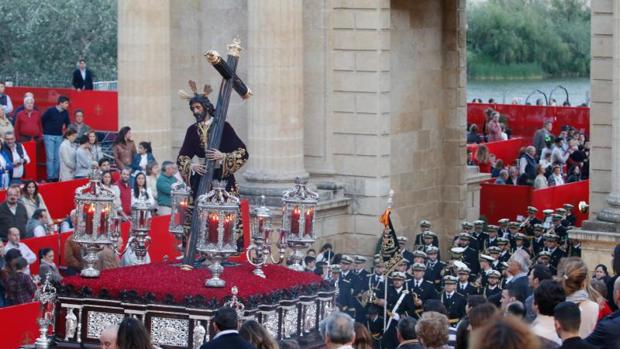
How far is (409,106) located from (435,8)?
1.81 metres

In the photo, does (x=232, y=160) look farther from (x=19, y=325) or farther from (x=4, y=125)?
(x=4, y=125)

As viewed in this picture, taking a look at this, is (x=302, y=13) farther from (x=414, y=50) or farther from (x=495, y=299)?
(x=495, y=299)

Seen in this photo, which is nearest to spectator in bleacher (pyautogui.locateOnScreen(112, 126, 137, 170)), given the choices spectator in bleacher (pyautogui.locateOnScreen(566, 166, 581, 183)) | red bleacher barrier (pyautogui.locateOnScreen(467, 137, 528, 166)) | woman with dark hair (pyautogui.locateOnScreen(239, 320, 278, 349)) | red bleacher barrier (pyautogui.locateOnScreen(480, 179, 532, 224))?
red bleacher barrier (pyautogui.locateOnScreen(480, 179, 532, 224))

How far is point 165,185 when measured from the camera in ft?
93.5

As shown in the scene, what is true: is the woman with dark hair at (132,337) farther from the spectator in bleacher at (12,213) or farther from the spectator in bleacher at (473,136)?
the spectator in bleacher at (473,136)

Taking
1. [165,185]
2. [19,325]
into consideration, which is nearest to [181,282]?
[19,325]

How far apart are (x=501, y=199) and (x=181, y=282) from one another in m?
15.6

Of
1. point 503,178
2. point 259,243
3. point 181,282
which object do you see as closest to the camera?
point 181,282

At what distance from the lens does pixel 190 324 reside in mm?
21016

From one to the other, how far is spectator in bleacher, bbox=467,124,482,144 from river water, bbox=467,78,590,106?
19997mm

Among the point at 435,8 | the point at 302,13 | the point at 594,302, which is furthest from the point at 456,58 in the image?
the point at 594,302

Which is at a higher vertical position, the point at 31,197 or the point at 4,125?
the point at 4,125

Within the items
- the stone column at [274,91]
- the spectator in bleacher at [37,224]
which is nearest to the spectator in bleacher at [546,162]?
the stone column at [274,91]

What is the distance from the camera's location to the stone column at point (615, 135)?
1118 inches
